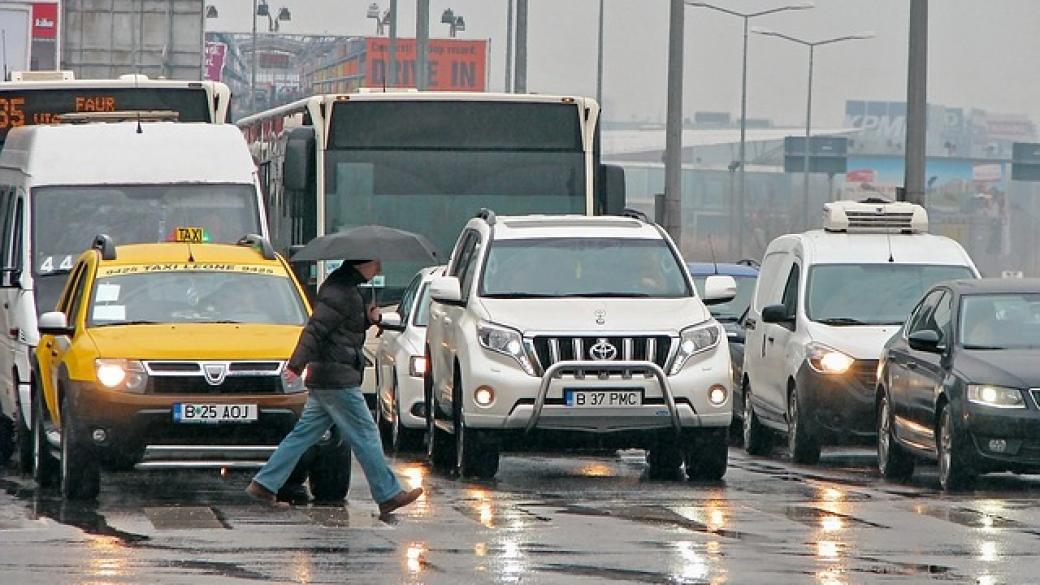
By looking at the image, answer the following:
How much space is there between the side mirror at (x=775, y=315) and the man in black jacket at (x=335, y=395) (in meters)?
7.10

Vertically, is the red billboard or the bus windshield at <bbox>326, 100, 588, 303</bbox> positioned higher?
the red billboard

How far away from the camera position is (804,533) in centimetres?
1455

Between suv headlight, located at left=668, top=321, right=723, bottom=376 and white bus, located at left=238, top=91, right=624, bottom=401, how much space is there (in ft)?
18.4

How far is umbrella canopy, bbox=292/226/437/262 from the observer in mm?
16297

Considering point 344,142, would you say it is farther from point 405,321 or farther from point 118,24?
point 118,24

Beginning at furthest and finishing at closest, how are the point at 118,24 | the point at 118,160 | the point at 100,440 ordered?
the point at 118,24 → the point at 118,160 → the point at 100,440

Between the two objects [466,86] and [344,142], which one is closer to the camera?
[344,142]

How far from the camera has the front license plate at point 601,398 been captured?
60.3 feet

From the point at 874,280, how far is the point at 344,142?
4.98m

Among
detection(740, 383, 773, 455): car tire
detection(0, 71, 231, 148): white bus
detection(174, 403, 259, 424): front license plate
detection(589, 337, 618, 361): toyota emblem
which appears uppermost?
detection(0, 71, 231, 148): white bus

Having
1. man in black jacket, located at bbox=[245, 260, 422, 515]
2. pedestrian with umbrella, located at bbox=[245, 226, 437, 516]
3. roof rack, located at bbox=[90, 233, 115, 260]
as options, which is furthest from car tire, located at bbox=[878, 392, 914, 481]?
roof rack, located at bbox=[90, 233, 115, 260]

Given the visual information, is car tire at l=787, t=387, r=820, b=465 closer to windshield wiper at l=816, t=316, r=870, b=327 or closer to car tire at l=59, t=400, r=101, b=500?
windshield wiper at l=816, t=316, r=870, b=327

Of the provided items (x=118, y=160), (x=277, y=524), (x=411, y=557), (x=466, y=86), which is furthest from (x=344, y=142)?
(x=466, y=86)

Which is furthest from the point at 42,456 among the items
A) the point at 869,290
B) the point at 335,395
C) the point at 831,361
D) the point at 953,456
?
the point at 869,290
